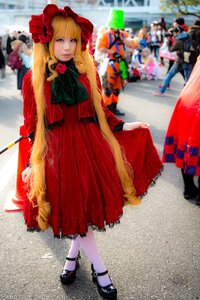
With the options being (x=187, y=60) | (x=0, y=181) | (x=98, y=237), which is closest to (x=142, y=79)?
(x=187, y=60)

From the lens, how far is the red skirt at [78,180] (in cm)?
204

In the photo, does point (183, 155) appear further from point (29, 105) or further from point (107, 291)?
point (29, 105)

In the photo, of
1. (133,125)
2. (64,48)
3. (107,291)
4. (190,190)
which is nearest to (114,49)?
(190,190)

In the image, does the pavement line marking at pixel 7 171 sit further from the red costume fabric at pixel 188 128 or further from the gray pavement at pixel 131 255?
the red costume fabric at pixel 188 128

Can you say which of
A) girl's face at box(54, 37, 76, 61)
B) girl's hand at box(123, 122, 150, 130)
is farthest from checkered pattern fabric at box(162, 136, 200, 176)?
girl's face at box(54, 37, 76, 61)

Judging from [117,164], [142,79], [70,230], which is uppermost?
[117,164]

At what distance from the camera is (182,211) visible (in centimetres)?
341

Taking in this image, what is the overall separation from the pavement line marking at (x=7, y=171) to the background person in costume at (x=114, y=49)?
2.48 meters

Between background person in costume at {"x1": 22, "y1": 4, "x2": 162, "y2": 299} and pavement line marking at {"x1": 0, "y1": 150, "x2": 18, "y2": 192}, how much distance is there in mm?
2010

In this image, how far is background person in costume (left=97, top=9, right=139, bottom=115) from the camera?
20.2 feet

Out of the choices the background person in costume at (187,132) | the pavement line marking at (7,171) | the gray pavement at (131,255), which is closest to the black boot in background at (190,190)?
the gray pavement at (131,255)

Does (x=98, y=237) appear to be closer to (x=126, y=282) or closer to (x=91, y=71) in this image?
(x=126, y=282)

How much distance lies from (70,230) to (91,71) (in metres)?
0.99

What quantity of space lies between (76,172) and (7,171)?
2.59 meters
